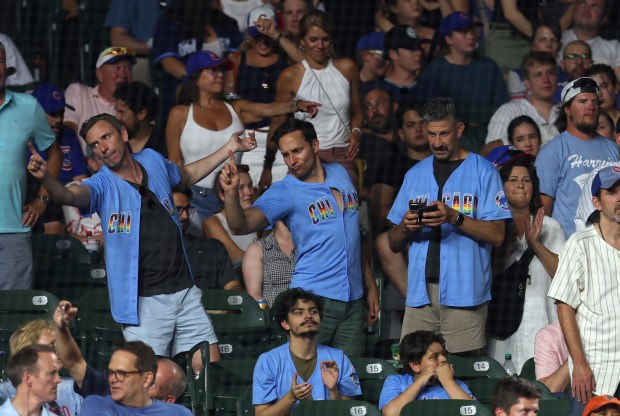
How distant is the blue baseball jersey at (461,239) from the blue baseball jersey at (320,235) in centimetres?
29

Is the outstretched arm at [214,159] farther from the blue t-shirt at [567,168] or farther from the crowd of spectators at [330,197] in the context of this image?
the blue t-shirt at [567,168]

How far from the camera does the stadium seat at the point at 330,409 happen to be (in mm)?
5504

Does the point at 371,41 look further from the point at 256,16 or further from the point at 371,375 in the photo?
the point at 371,375

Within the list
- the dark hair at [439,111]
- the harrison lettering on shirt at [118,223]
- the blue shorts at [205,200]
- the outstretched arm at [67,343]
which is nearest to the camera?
the outstretched arm at [67,343]

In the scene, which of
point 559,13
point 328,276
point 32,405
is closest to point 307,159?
point 328,276

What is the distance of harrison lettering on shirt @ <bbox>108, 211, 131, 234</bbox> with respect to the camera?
6008mm

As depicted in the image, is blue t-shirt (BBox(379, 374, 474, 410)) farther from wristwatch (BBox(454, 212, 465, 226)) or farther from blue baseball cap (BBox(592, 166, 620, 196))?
blue baseball cap (BBox(592, 166, 620, 196))

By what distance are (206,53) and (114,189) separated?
1.82 meters

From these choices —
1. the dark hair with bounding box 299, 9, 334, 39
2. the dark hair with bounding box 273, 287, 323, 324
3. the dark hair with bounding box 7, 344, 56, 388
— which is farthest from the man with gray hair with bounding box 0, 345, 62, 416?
the dark hair with bounding box 299, 9, 334, 39

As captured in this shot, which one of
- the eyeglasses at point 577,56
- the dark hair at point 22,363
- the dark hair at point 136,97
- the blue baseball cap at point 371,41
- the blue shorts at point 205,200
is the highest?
the blue baseball cap at point 371,41

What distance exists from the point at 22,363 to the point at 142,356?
47 cm

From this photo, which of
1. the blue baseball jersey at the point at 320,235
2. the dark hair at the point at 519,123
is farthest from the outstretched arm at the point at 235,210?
the dark hair at the point at 519,123

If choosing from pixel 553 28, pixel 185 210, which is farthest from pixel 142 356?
pixel 553 28

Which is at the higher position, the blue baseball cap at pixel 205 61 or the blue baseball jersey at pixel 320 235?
the blue baseball cap at pixel 205 61
